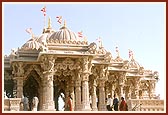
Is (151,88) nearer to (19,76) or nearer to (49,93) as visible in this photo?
(19,76)

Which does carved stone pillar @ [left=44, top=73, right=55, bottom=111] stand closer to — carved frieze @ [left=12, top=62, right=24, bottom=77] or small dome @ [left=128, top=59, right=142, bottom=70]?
carved frieze @ [left=12, top=62, right=24, bottom=77]

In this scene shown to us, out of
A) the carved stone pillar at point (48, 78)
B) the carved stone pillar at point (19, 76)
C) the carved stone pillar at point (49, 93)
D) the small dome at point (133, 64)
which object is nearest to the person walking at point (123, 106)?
the carved stone pillar at point (49, 93)

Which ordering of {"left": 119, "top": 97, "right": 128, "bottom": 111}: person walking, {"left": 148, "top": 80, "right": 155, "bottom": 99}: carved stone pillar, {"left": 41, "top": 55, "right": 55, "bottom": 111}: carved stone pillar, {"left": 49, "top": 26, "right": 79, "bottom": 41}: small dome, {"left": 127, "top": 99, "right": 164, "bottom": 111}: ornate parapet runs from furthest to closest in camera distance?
{"left": 148, "top": 80, "right": 155, "bottom": 99}: carved stone pillar → {"left": 49, "top": 26, "right": 79, "bottom": 41}: small dome → {"left": 41, "top": 55, "right": 55, "bottom": 111}: carved stone pillar → {"left": 127, "top": 99, "right": 164, "bottom": 111}: ornate parapet → {"left": 119, "top": 97, "right": 128, "bottom": 111}: person walking

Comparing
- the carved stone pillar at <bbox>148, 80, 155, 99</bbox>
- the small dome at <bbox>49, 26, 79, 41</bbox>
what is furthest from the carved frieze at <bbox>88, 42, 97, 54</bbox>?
the carved stone pillar at <bbox>148, 80, 155, 99</bbox>

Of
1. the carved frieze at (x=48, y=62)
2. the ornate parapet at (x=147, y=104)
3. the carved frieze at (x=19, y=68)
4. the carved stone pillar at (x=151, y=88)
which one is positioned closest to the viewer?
the ornate parapet at (x=147, y=104)

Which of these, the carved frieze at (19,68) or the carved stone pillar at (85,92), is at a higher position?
the carved frieze at (19,68)

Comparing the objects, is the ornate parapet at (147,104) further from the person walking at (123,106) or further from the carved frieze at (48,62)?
the carved frieze at (48,62)

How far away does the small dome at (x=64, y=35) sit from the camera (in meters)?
23.3

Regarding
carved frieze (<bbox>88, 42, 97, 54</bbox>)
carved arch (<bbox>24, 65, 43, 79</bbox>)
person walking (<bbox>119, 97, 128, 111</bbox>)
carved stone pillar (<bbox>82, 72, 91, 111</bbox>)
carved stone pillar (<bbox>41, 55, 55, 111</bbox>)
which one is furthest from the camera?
carved arch (<bbox>24, 65, 43, 79</bbox>)

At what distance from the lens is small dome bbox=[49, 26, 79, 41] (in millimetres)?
23281

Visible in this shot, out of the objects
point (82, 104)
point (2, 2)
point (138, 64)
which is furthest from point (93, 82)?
point (2, 2)

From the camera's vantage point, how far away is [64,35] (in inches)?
924

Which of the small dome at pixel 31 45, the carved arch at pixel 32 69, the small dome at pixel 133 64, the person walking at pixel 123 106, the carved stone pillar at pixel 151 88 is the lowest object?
the person walking at pixel 123 106

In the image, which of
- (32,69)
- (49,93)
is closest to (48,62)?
(49,93)
